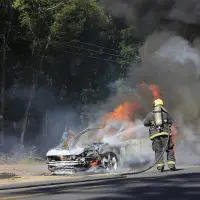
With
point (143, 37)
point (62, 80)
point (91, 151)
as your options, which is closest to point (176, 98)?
point (143, 37)

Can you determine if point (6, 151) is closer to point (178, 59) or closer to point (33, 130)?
point (33, 130)

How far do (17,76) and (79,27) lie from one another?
5.18m

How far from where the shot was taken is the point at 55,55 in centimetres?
3138

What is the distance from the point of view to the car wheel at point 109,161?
52.7ft

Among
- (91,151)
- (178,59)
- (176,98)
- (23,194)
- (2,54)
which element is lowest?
(23,194)

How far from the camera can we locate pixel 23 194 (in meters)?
10.3

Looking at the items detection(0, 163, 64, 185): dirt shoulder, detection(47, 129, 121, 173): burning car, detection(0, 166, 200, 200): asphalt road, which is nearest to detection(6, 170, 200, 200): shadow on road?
detection(0, 166, 200, 200): asphalt road

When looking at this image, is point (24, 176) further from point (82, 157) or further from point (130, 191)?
point (130, 191)

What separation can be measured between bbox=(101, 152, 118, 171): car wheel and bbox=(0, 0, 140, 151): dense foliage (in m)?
6.90

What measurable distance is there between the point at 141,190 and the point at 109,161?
20.7ft

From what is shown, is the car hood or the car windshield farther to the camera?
the car windshield

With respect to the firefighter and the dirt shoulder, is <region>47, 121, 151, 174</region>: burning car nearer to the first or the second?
the dirt shoulder

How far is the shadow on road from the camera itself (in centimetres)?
909

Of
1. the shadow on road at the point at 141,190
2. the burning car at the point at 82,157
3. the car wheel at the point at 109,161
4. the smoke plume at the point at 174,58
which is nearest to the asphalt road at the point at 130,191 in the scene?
the shadow on road at the point at 141,190
